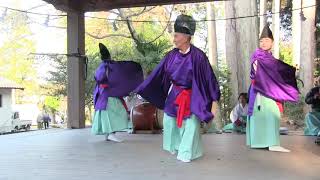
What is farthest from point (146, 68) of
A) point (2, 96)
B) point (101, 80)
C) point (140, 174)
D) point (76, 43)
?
point (2, 96)

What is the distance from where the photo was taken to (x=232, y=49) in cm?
1310

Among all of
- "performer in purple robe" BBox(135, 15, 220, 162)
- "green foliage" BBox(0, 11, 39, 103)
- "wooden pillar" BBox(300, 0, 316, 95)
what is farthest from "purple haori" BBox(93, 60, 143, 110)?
"green foliage" BBox(0, 11, 39, 103)

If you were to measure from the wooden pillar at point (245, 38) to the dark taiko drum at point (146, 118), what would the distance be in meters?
4.17

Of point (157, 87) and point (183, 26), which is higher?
point (183, 26)

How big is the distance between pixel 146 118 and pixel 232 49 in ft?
16.1

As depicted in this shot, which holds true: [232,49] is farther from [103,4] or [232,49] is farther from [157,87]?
[157,87]

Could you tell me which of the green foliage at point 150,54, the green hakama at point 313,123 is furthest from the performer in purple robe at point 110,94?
the green hakama at point 313,123

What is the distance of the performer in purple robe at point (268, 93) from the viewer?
6.16 metres

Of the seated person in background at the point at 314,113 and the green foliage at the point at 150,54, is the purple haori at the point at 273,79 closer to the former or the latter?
the seated person in background at the point at 314,113

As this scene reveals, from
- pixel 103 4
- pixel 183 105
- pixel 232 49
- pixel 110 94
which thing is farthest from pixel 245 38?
pixel 183 105

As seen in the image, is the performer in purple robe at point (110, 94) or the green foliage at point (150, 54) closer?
the performer in purple robe at point (110, 94)

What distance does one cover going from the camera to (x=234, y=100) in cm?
1335

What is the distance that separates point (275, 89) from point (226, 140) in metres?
1.55

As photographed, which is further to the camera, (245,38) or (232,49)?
(232,49)
